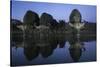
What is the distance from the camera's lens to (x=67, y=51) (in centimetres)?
237

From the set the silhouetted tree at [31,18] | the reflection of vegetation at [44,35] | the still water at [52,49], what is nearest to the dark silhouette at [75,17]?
the reflection of vegetation at [44,35]

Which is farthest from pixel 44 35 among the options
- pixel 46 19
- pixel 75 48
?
pixel 75 48

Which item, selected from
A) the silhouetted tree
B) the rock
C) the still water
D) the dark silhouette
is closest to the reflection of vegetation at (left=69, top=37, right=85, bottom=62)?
the still water

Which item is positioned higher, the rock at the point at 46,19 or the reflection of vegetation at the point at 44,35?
the rock at the point at 46,19

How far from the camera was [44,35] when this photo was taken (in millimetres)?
2299

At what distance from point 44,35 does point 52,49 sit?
0.20 metres

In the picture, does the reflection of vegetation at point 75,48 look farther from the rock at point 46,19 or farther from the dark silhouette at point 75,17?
the rock at point 46,19

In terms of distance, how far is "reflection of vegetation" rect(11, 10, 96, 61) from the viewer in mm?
2223

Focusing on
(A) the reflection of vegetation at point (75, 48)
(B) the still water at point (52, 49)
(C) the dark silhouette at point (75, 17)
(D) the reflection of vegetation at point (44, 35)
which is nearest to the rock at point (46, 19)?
(D) the reflection of vegetation at point (44, 35)

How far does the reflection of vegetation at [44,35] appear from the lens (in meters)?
2.22

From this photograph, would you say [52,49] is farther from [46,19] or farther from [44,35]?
[46,19]

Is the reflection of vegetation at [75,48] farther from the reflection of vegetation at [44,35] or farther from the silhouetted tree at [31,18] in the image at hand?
the silhouetted tree at [31,18]

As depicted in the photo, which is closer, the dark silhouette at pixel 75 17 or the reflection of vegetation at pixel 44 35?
the reflection of vegetation at pixel 44 35
